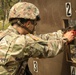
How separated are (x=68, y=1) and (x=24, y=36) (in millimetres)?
880

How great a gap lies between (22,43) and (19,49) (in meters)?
0.07

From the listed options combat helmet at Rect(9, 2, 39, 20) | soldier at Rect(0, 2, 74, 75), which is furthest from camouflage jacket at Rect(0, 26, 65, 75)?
combat helmet at Rect(9, 2, 39, 20)

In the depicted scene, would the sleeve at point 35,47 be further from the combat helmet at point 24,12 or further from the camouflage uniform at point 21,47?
the combat helmet at point 24,12

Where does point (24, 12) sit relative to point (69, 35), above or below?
above

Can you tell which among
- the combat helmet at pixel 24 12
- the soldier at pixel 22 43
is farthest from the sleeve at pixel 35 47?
the combat helmet at pixel 24 12

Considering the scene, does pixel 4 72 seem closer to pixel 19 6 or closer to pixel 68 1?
pixel 19 6

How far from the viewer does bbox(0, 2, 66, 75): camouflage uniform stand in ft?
10.5

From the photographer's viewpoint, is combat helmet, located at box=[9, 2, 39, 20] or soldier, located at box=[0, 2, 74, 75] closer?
soldier, located at box=[0, 2, 74, 75]

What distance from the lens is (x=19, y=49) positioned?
10.5ft

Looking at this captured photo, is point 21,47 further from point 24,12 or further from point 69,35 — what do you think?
point 69,35

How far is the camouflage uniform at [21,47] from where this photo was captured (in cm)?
321

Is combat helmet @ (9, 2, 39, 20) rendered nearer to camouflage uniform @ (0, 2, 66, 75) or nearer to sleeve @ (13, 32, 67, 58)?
camouflage uniform @ (0, 2, 66, 75)

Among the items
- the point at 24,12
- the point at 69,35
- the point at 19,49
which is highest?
the point at 24,12

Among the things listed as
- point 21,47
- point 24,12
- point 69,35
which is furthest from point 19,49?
point 69,35
